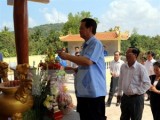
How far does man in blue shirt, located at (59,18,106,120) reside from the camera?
2066 millimetres

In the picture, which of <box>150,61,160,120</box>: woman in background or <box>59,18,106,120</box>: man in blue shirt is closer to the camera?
<box>59,18,106,120</box>: man in blue shirt

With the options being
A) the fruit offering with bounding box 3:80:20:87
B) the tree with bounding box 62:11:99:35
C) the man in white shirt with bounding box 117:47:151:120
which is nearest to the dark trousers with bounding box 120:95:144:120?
the man in white shirt with bounding box 117:47:151:120

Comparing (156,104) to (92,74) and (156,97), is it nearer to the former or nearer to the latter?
(156,97)

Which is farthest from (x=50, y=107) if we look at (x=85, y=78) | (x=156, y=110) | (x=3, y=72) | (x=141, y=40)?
(x=141, y=40)

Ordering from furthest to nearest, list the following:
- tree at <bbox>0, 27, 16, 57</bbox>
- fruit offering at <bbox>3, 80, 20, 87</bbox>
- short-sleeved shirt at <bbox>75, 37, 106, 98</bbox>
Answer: tree at <bbox>0, 27, 16, 57</bbox> → short-sleeved shirt at <bbox>75, 37, 106, 98</bbox> → fruit offering at <bbox>3, 80, 20, 87</bbox>

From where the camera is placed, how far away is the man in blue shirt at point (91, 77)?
6.78 ft

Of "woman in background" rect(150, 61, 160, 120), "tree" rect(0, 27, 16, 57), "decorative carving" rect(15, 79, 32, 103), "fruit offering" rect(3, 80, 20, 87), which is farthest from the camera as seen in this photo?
"tree" rect(0, 27, 16, 57)

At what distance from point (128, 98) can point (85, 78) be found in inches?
50.6

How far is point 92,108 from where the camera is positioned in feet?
7.02

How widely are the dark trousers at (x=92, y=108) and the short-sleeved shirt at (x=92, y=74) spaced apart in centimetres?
4

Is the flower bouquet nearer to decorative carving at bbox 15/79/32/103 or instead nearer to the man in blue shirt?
decorative carving at bbox 15/79/32/103

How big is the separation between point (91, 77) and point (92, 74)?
0.07 ft

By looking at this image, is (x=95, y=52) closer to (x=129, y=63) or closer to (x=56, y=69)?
(x=56, y=69)

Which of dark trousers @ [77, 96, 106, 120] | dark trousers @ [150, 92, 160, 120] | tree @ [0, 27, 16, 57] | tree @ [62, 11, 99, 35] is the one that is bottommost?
dark trousers @ [150, 92, 160, 120]
